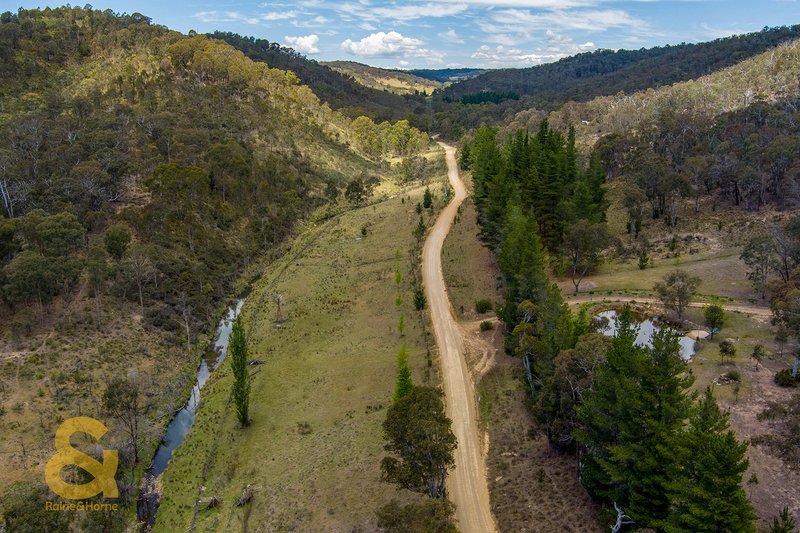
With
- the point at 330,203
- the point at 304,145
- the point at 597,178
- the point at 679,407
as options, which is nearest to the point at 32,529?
the point at 679,407

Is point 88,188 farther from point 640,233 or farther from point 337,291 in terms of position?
point 640,233

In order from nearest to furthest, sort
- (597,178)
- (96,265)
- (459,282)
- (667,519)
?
(667,519) → (96,265) → (459,282) → (597,178)

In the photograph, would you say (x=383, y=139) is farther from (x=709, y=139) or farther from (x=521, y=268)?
(x=521, y=268)

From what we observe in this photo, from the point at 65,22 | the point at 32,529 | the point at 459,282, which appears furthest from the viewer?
the point at 65,22

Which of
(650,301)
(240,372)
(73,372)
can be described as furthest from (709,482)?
(73,372)

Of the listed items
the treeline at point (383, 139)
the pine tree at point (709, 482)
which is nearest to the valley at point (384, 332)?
the pine tree at point (709, 482)

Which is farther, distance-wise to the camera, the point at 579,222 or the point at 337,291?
the point at 337,291

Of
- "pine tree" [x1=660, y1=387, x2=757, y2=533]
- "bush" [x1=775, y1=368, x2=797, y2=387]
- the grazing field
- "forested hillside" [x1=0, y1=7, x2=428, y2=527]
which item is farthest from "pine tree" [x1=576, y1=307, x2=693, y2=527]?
"forested hillside" [x1=0, y1=7, x2=428, y2=527]
